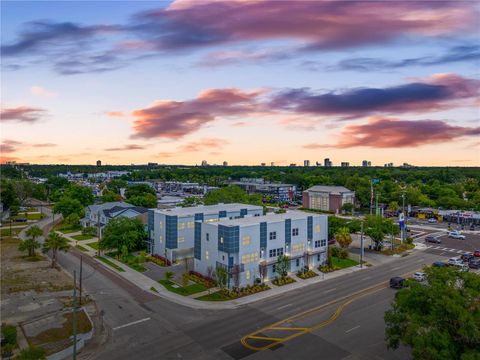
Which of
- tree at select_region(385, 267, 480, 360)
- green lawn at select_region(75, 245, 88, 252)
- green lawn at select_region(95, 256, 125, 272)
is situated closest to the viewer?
tree at select_region(385, 267, 480, 360)

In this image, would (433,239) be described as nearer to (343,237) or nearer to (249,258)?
(343,237)

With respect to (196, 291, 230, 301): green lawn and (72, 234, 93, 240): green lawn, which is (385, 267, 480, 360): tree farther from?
(72, 234, 93, 240): green lawn

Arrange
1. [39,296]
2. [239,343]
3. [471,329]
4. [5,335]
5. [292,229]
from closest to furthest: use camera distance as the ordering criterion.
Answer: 1. [471,329]
2. [5,335]
3. [239,343]
4. [39,296]
5. [292,229]

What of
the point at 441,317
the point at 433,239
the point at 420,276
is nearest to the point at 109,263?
the point at 420,276

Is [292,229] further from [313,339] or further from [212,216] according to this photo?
[313,339]

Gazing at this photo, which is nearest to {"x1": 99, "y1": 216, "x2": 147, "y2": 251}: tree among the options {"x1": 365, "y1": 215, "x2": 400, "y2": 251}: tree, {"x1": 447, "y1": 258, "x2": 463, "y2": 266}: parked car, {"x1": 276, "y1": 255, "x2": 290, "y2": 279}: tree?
{"x1": 276, "y1": 255, "x2": 290, "y2": 279}: tree

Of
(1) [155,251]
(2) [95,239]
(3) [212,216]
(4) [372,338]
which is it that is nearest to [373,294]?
(4) [372,338]

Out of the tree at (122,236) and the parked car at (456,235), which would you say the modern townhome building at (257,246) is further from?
Answer: the parked car at (456,235)
